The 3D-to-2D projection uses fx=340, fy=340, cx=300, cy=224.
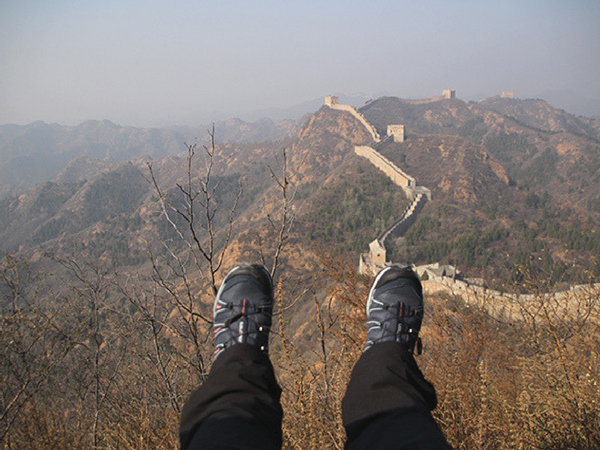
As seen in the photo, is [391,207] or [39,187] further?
[39,187]

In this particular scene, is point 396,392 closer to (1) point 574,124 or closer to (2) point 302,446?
(2) point 302,446

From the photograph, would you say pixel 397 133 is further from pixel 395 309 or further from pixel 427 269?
pixel 395 309

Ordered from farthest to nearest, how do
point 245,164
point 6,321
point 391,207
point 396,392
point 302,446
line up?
point 245,164, point 391,207, point 6,321, point 302,446, point 396,392

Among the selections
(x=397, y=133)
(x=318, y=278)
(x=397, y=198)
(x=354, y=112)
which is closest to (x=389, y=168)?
(x=397, y=198)

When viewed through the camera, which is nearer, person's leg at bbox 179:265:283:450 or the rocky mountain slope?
person's leg at bbox 179:265:283:450

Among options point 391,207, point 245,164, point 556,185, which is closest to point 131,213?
point 245,164

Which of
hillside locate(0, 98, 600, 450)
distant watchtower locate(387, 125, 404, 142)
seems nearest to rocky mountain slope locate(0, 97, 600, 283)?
hillside locate(0, 98, 600, 450)

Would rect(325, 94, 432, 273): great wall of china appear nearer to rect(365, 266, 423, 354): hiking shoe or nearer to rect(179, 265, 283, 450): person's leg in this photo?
rect(365, 266, 423, 354): hiking shoe
